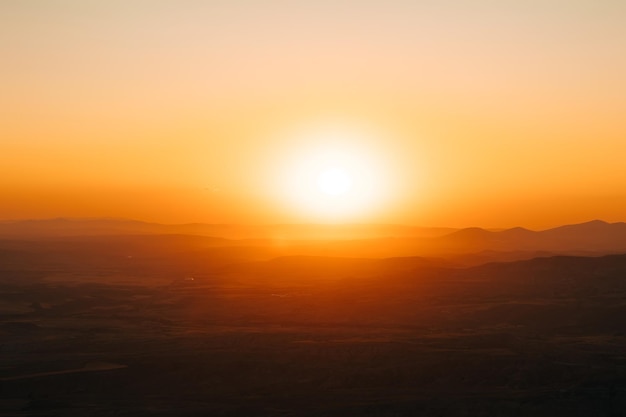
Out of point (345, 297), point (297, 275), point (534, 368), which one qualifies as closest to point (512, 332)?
point (534, 368)

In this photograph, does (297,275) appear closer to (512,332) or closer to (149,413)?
(512,332)

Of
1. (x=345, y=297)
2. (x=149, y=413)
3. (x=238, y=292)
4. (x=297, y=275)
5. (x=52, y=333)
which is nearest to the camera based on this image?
(x=149, y=413)

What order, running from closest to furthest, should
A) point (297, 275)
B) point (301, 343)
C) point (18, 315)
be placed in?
1. point (301, 343)
2. point (18, 315)
3. point (297, 275)

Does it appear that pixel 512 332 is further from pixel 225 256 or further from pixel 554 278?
pixel 225 256

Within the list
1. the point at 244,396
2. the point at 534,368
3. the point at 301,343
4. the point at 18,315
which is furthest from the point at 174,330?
the point at 534,368

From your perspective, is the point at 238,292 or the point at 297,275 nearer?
the point at 238,292

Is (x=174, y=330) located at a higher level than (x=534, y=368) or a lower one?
higher

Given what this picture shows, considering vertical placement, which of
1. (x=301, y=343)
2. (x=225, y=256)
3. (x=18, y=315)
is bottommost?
(x=301, y=343)
